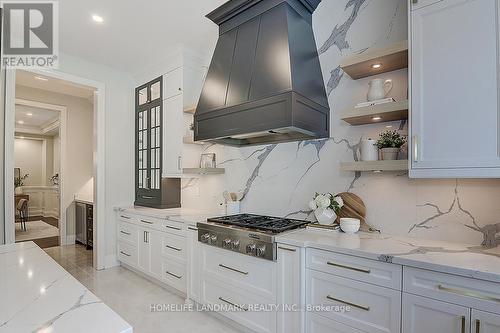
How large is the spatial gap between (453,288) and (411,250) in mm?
298

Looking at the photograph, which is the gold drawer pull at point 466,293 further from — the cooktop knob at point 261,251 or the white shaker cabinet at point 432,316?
the cooktop knob at point 261,251

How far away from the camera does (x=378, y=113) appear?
1.89 m

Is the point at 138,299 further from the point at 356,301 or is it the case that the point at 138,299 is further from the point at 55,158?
the point at 55,158

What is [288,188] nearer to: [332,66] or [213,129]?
[213,129]

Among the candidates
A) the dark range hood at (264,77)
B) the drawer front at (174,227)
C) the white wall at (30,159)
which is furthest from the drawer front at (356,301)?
the white wall at (30,159)

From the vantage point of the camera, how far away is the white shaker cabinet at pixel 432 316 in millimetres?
1316

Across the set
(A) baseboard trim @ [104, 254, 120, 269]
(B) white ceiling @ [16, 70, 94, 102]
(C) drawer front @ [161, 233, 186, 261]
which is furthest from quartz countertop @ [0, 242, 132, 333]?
(B) white ceiling @ [16, 70, 94, 102]

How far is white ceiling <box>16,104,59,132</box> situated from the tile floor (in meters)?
4.10

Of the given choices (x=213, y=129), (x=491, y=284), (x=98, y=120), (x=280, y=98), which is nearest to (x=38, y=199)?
(x=98, y=120)

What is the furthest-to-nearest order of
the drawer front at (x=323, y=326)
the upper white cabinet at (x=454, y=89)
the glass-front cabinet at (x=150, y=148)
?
the glass-front cabinet at (x=150, y=148)
the drawer front at (x=323, y=326)
the upper white cabinet at (x=454, y=89)

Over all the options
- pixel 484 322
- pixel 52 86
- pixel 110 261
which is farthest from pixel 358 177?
pixel 52 86

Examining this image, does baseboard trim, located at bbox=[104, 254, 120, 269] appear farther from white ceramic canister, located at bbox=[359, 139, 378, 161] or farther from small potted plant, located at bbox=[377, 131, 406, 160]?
small potted plant, located at bbox=[377, 131, 406, 160]

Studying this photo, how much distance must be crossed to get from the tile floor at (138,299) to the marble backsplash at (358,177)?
118cm

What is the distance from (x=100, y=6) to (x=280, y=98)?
1.98 metres
